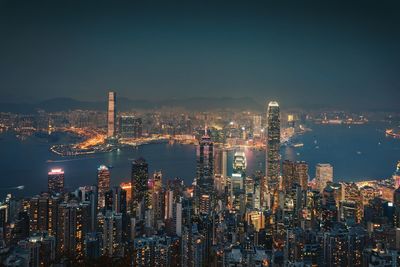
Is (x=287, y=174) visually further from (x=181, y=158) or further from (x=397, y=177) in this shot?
(x=181, y=158)

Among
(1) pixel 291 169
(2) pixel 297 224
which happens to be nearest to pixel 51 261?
(2) pixel 297 224

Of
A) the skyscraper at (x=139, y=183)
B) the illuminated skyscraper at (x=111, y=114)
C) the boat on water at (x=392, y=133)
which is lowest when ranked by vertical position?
the skyscraper at (x=139, y=183)

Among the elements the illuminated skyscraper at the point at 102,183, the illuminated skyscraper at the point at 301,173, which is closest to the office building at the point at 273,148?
the illuminated skyscraper at the point at 301,173

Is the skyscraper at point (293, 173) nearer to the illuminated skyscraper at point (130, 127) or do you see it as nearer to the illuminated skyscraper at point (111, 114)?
the illuminated skyscraper at point (130, 127)

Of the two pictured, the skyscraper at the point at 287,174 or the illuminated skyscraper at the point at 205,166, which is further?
the skyscraper at the point at 287,174

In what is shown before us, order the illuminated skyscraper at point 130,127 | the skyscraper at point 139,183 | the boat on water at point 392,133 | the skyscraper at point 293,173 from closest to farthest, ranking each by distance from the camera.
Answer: the skyscraper at point 139,183 < the boat on water at point 392,133 < the skyscraper at point 293,173 < the illuminated skyscraper at point 130,127

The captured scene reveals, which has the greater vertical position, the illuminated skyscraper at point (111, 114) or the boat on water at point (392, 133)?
the illuminated skyscraper at point (111, 114)

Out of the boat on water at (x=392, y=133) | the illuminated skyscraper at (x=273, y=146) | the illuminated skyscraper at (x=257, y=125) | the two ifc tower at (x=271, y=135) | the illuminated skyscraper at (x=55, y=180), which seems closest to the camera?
the illuminated skyscraper at (x=55, y=180)

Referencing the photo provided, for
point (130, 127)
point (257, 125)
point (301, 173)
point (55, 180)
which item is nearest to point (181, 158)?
point (130, 127)
